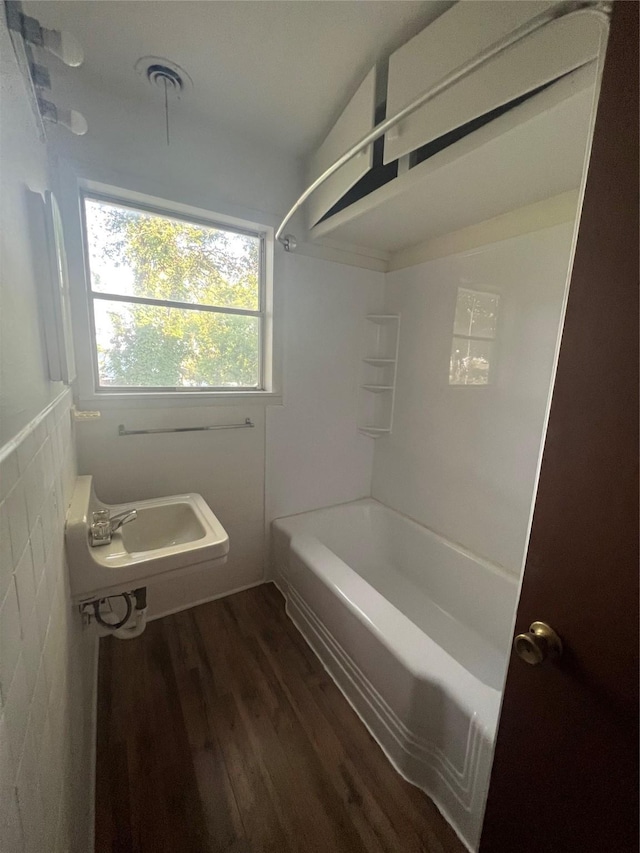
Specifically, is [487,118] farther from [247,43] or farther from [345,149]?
[247,43]

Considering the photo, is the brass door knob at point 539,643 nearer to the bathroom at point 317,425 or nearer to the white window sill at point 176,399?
the bathroom at point 317,425

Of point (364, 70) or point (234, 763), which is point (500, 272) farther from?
point (234, 763)

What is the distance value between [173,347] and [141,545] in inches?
41.1

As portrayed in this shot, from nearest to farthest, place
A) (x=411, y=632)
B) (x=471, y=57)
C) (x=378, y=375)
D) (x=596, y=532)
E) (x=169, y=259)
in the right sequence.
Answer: (x=596, y=532), (x=471, y=57), (x=411, y=632), (x=169, y=259), (x=378, y=375)

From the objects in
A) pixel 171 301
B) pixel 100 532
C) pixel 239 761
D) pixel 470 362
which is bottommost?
pixel 239 761

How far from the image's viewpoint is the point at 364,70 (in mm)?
1338

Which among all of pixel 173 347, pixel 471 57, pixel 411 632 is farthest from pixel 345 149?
pixel 411 632

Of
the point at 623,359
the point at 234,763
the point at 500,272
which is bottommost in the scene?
the point at 234,763

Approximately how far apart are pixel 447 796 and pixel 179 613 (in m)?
1.54

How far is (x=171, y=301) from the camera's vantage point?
70.0 inches

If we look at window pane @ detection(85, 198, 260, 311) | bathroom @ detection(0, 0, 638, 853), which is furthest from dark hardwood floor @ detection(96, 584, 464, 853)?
window pane @ detection(85, 198, 260, 311)

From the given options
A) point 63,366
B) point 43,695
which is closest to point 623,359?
point 43,695

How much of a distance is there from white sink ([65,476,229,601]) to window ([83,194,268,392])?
→ 64 centimetres

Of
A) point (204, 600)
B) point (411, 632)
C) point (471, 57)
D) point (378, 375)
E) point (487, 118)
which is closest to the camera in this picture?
point (471, 57)
